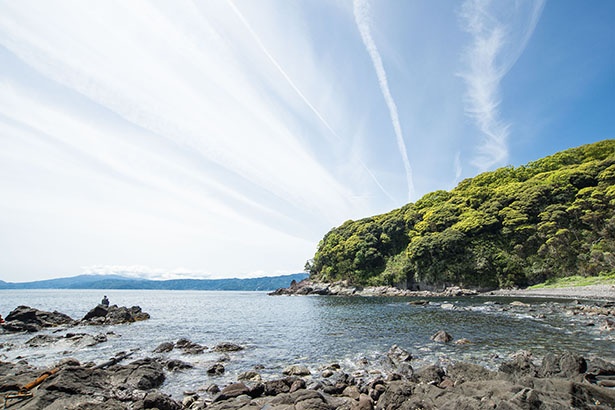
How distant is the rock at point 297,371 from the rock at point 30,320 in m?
35.5

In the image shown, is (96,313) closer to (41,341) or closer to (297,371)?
(41,341)

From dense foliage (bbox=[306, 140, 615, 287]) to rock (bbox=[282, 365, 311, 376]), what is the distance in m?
63.0

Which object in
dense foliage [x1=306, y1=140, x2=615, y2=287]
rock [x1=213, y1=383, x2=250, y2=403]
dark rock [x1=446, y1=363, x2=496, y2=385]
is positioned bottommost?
rock [x1=213, y1=383, x2=250, y2=403]

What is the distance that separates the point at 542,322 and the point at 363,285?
239 feet

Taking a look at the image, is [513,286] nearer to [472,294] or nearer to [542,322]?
[472,294]

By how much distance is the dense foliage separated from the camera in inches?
2331

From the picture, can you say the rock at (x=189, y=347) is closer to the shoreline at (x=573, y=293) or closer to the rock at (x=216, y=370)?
the rock at (x=216, y=370)

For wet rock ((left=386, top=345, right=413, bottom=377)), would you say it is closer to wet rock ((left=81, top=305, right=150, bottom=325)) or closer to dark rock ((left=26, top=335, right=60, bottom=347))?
dark rock ((left=26, top=335, right=60, bottom=347))

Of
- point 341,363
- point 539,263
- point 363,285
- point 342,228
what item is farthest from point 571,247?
point 342,228

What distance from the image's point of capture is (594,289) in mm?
46594

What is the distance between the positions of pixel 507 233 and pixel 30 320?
8949cm

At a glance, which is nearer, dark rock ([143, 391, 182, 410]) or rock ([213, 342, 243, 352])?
dark rock ([143, 391, 182, 410])

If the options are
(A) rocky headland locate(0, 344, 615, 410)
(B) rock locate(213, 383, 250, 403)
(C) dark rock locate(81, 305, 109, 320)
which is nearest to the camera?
(A) rocky headland locate(0, 344, 615, 410)

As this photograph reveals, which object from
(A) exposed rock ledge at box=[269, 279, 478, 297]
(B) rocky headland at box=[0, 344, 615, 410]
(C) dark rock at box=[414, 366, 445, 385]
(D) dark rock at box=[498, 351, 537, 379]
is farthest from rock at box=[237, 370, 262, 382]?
(A) exposed rock ledge at box=[269, 279, 478, 297]
